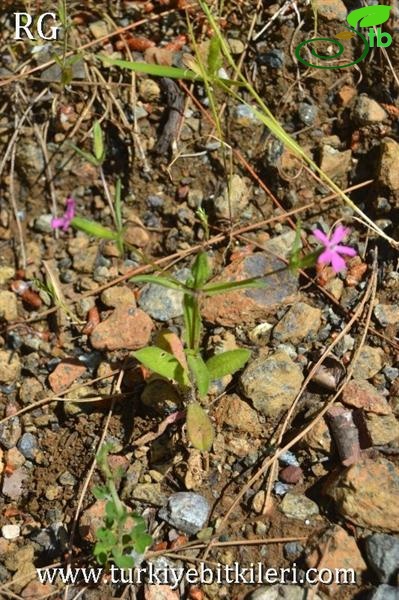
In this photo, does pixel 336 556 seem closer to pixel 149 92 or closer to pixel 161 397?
pixel 161 397

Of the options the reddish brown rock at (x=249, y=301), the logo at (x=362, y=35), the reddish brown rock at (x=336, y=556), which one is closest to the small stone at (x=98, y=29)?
the logo at (x=362, y=35)

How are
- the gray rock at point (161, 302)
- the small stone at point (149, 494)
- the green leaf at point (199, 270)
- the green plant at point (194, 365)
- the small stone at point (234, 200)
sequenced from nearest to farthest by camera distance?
the green leaf at point (199, 270)
the green plant at point (194, 365)
the small stone at point (149, 494)
the gray rock at point (161, 302)
the small stone at point (234, 200)

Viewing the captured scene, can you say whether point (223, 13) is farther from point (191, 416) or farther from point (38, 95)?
point (191, 416)

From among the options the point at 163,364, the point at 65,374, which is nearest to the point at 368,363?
the point at 163,364

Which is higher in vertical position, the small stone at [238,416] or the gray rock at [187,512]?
the small stone at [238,416]

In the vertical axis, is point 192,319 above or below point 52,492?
above

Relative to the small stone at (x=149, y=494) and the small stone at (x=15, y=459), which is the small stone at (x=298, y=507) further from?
the small stone at (x=15, y=459)
